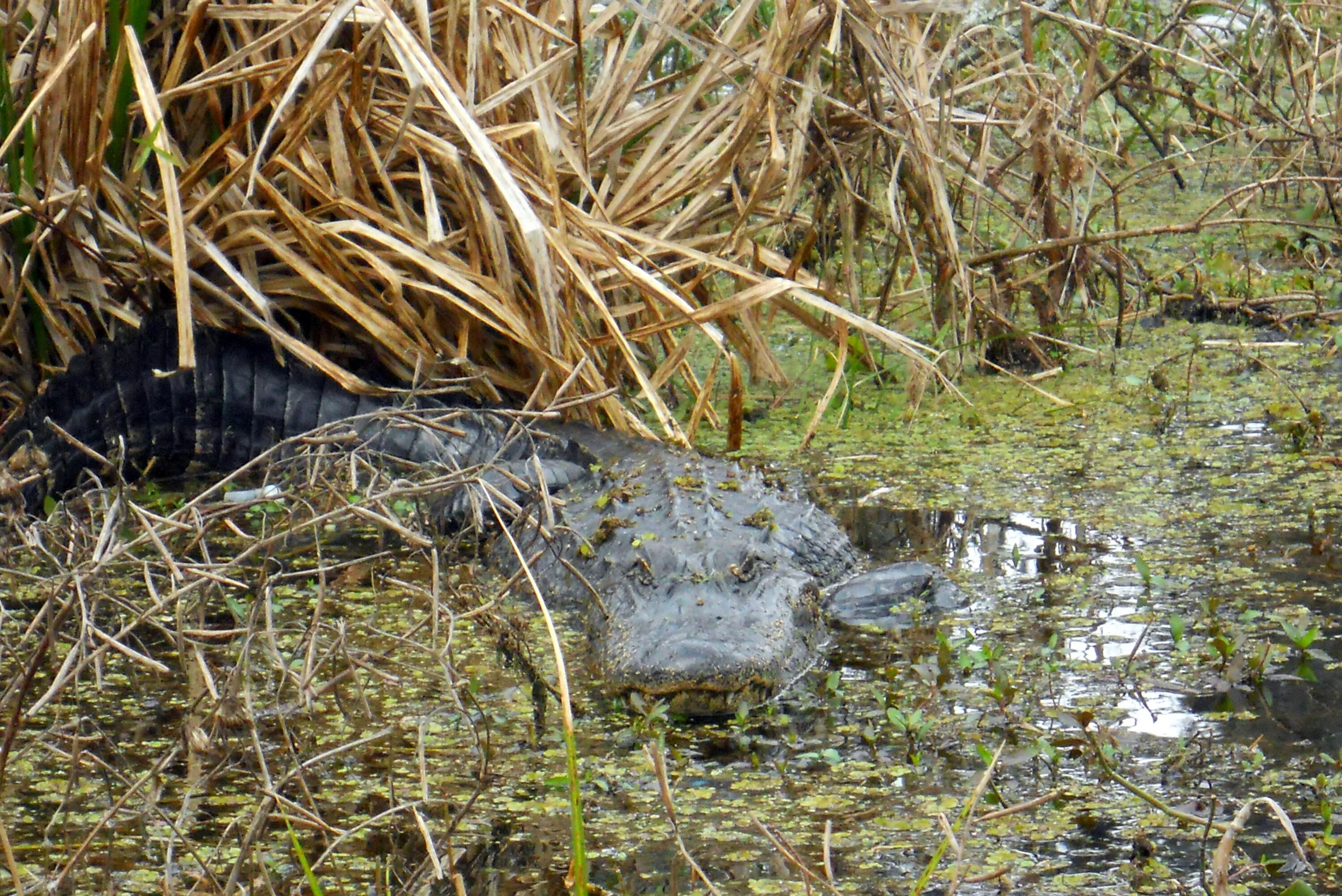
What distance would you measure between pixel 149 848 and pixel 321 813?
9.9 inches

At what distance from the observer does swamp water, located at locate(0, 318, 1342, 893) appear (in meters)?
1.96

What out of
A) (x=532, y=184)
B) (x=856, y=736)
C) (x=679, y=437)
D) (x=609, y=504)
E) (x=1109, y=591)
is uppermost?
(x=532, y=184)

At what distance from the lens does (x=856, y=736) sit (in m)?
2.51

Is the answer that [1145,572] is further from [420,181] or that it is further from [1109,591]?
[420,181]

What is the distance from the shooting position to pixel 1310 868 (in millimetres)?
1916

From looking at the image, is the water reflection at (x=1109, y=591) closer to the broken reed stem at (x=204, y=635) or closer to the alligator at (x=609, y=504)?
the alligator at (x=609, y=504)

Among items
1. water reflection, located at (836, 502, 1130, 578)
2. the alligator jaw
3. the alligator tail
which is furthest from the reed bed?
the alligator jaw

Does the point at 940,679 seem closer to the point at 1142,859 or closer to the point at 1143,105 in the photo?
the point at 1142,859

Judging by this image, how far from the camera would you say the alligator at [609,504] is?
2.74 metres

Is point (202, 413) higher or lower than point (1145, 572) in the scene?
higher

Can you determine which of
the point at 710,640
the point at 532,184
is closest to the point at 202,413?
the point at 532,184

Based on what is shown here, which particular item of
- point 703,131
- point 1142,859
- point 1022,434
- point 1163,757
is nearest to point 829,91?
point 703,131

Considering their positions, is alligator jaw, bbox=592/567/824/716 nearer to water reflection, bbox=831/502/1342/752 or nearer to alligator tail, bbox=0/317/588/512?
water reflection, bbox=831/502/1342/752

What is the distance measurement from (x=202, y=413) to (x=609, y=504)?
114cm
